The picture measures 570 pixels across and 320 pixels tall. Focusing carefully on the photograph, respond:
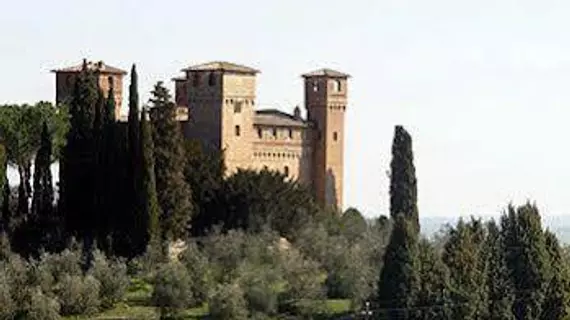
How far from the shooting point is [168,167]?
4912 centimetres

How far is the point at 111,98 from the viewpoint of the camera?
51094 mm

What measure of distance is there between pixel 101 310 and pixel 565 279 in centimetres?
1350

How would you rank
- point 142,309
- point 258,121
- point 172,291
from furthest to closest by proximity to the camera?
point 258,121
point 142,309
point 172,291

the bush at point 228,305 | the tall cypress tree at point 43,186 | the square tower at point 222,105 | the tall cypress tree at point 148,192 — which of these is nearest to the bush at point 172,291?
the bush at point 228,305

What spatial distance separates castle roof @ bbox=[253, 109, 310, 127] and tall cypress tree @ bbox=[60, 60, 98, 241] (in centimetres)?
1251

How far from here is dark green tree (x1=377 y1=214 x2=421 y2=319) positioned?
41406mm

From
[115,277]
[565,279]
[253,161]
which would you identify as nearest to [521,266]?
[565,279]

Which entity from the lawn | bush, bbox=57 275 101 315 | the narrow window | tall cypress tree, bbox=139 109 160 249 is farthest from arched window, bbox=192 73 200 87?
bush, bbox=57 275 101 315

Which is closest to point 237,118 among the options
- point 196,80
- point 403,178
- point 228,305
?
point 196,80

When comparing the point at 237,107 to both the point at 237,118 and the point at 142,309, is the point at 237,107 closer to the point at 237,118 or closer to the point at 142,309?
the point at 237,118

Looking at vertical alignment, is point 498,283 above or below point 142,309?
above

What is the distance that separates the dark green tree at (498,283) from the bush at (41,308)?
40.1 ft

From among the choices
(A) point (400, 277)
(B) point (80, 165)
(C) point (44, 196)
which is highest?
(B) point (80, 165)

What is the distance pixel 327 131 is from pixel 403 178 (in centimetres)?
787
